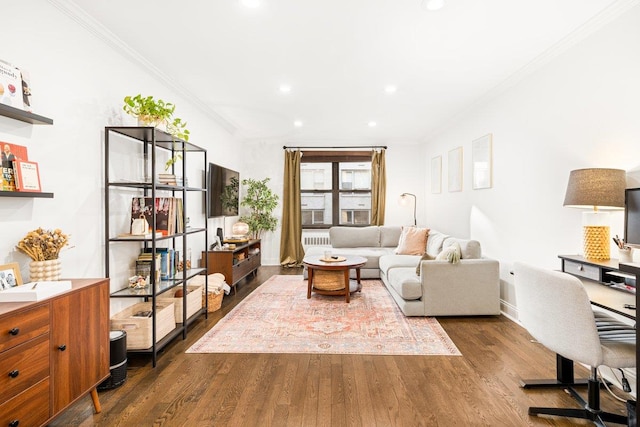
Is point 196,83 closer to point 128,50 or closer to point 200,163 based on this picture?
point 128,50

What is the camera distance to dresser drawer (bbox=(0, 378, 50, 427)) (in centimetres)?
142

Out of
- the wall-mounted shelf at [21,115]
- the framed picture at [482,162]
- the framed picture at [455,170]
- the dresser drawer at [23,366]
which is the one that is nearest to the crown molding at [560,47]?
the framed picture at [482,162]

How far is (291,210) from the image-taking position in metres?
6.88

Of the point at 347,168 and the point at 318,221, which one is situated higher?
the point at 347,168

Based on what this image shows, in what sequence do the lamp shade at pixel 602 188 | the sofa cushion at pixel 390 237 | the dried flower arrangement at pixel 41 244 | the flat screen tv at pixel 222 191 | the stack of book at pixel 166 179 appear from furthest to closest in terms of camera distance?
the sofa cushion at pixel 390 237 → the flat screen tv at pixel 222 191 → the stack of book at pixel 166 179 → the lamp shade at pixel 602 188 → the dried flower arrangement at pixel 41 244

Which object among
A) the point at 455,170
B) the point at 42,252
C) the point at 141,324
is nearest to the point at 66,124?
the point at 42,252

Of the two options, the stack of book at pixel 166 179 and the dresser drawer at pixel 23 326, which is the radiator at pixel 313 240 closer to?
the stack of book at pixel 166 179

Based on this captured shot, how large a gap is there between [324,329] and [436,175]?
3980 mm

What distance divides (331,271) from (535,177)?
246 centimetres

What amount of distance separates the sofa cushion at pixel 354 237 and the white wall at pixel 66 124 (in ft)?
12.8

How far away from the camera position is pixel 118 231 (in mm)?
2893

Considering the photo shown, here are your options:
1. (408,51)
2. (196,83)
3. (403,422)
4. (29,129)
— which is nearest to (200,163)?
(196,83)

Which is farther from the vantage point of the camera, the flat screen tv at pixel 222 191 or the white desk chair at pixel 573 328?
the flat screen tv at pixel 222 191

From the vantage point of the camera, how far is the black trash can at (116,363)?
2293 millimetres
